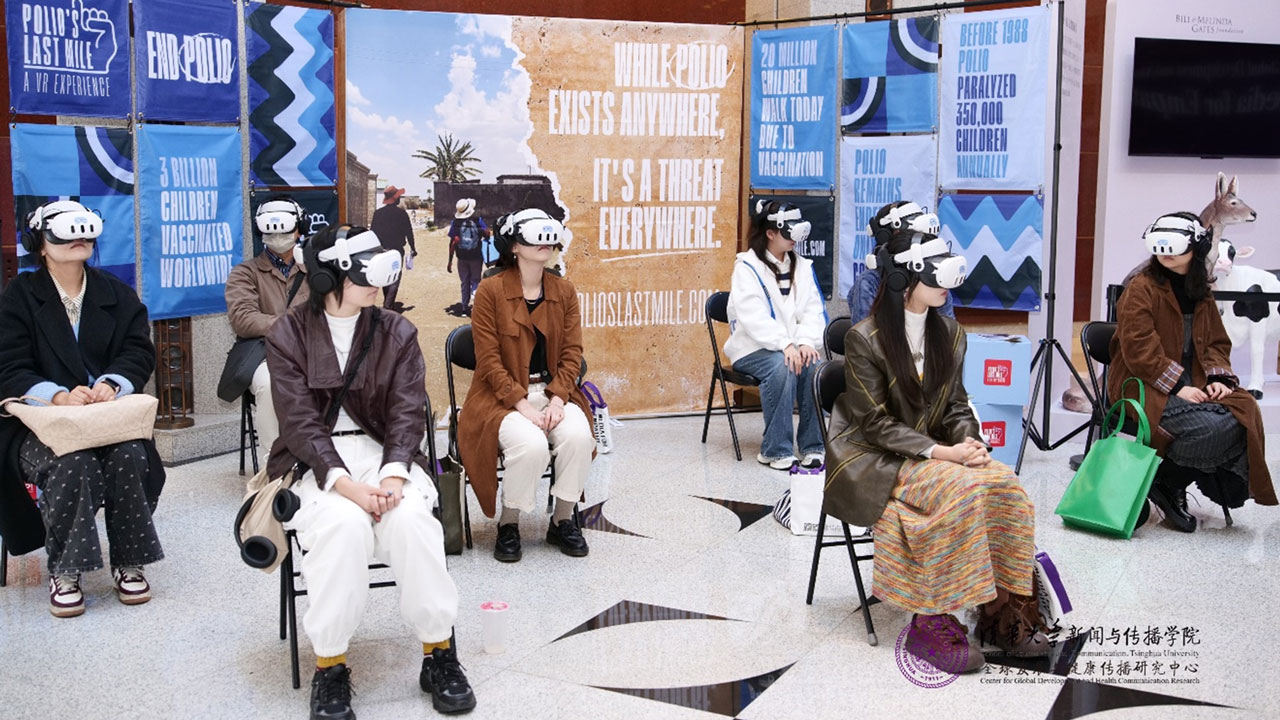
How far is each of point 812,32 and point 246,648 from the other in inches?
187

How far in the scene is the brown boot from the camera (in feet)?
12.0

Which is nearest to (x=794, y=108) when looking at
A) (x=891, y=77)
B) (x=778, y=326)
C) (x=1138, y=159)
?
(x=891, y=77)

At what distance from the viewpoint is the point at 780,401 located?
6.04m

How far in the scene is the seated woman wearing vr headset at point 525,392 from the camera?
458 centimetres

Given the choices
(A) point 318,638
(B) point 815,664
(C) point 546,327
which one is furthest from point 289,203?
(B) point 815,664

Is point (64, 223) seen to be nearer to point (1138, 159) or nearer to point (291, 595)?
point (291, 595)

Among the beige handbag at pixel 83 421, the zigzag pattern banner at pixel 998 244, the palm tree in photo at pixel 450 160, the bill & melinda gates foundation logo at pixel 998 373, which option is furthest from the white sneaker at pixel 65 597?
the zigzag pattern banner at pixel 998 244

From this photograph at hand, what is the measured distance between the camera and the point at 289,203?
5.50m

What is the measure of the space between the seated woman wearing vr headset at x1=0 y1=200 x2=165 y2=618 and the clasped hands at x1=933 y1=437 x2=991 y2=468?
263 centimetres

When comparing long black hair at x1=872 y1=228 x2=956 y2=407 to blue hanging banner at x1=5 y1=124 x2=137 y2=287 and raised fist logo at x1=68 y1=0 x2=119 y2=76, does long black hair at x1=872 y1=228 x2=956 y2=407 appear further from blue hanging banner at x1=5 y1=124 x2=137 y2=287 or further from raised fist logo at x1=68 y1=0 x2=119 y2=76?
raised fist logo at x1=68 y1=0 x2=119 y2=76

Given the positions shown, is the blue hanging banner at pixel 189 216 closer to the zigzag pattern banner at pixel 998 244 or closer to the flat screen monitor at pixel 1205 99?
the zigzag pattern banner at pixel 998 244

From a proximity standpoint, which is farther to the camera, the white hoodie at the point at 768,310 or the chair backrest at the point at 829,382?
the white hoodie at the point at 768,310

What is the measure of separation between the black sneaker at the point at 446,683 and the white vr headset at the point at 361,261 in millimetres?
1068

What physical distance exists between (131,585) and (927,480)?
8.71 feet
